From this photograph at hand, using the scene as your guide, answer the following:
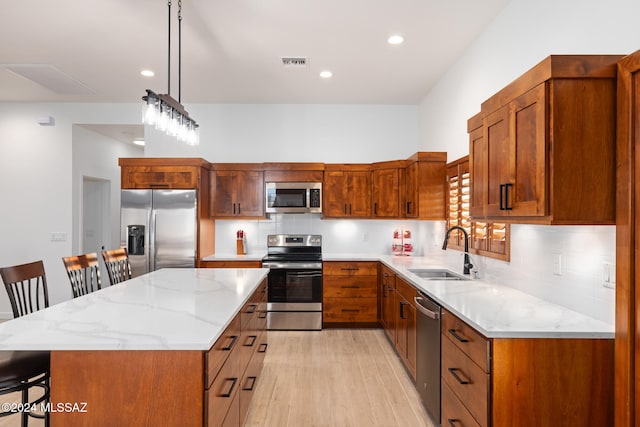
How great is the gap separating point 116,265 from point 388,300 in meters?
2.73

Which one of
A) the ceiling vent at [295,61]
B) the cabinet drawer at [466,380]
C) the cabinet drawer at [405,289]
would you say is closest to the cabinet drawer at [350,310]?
the cabinet drawer at [405,289]

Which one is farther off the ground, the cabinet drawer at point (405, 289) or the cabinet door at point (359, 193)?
the cabinet door at point (359, 193)

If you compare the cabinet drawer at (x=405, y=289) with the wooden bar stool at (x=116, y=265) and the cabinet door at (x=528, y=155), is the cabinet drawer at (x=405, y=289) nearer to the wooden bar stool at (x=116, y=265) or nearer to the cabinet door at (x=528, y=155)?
the cabinet door at (x=528, y=155)

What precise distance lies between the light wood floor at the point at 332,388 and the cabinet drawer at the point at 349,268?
776mm

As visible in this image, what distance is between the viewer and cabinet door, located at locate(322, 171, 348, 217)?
505cm

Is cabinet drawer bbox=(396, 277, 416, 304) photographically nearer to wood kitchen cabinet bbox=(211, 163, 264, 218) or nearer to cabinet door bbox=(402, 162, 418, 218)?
cabinet door bbox=(402, 162, 418, 218)

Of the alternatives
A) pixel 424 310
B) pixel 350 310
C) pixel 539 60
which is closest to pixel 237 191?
pixel 350 310

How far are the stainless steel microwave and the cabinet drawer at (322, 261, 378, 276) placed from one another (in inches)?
30.0

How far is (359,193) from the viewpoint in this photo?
5047mm

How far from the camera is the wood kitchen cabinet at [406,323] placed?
3055 millimetres

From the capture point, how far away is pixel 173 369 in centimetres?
155

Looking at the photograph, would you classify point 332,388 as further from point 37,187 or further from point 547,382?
point 37,187

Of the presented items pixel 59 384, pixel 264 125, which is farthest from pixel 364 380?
pixel 264 125

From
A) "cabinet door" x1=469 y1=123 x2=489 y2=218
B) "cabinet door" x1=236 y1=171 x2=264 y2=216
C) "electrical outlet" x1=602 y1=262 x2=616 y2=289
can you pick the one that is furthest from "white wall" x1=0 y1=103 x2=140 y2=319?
"electrical outlet" x1=602 y1=262 x2=616 y2=289
